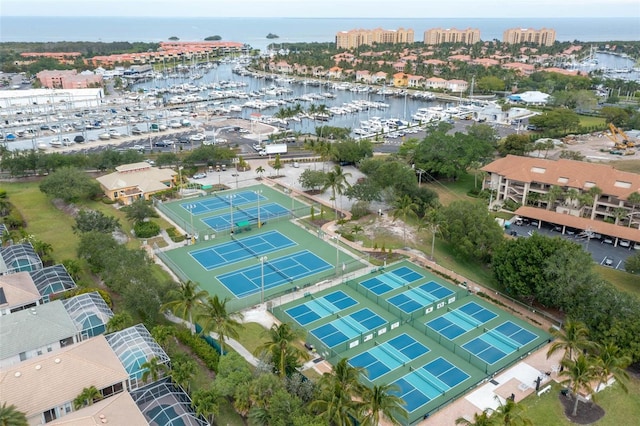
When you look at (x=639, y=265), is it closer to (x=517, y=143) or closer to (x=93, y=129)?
(x=517, y=143)

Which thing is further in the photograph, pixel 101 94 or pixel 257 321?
pixel 101 94

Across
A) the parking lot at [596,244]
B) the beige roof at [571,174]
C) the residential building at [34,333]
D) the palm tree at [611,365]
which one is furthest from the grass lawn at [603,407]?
the beige roof at [571,174]

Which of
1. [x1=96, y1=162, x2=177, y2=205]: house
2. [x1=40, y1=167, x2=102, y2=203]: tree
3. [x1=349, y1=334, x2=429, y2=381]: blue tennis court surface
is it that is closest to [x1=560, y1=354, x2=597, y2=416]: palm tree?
[x1=349, y1=334, x2=429, y2=381]: blue tennis court surface

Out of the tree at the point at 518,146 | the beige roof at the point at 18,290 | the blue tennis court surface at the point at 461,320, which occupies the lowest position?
the blue tennis court surface at the point at 461,320

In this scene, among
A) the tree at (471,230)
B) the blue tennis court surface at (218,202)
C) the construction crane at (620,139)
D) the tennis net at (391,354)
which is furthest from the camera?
the construction crane at (620,139)

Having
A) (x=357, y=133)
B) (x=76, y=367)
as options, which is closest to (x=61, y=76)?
(x=357, y=133)

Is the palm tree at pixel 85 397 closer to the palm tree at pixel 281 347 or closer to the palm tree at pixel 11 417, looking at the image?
the palm tree at pixel 11 417
